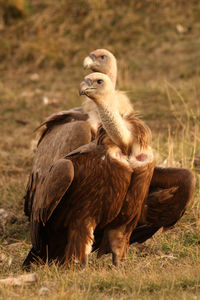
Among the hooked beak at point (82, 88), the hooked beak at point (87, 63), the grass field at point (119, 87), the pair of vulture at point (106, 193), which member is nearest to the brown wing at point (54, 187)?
the pair of vulture at point (106, 193)

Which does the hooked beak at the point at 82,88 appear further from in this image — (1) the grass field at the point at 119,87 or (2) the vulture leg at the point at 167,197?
(1) the grass field at the point at 119,87

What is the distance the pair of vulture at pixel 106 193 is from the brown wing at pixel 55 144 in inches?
17.3

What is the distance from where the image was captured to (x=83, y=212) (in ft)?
15.6

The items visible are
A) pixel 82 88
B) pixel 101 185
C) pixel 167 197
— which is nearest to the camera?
pixel 82 88

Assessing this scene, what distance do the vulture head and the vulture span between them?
1.16 meters

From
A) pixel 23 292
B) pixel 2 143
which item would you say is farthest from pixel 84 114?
pixel 2 143

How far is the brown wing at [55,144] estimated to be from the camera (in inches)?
221

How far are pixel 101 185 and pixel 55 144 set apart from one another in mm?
1318

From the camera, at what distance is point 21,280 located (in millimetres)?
4152

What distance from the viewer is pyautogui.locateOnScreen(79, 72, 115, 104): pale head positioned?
14.7 ft

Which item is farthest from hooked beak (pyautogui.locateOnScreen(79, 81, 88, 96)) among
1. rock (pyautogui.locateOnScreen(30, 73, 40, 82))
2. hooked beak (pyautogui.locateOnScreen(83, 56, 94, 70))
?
rock (pyautogui.locateOnScreen(30, 73, 40, 82))

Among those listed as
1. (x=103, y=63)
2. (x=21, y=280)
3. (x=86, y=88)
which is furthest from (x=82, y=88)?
(x=103, y=63)

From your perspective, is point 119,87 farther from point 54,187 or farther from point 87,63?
point 54,187

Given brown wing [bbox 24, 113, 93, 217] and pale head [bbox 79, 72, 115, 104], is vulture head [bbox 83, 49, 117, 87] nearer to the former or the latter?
brown wing [bbox 24, 113, 93, 217]
